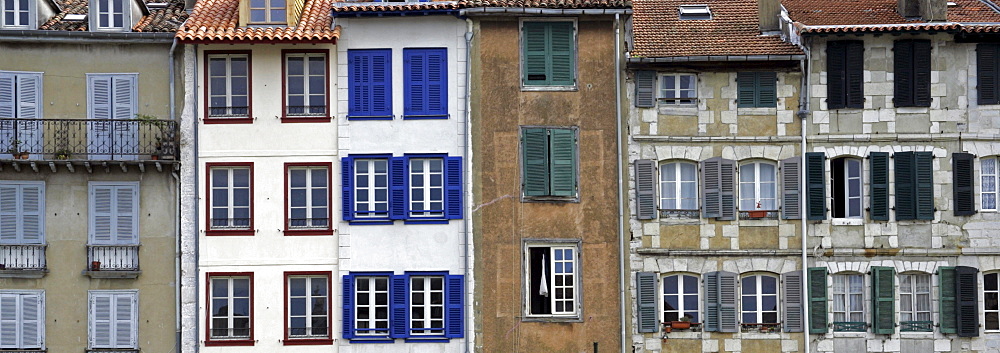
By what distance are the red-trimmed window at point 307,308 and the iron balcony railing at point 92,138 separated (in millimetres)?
4703

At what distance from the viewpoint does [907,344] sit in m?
36.7

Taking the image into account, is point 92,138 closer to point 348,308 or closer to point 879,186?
point 348,308

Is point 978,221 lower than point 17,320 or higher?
higher

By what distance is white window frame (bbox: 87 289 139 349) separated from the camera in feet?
120

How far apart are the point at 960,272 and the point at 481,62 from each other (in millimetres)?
13767

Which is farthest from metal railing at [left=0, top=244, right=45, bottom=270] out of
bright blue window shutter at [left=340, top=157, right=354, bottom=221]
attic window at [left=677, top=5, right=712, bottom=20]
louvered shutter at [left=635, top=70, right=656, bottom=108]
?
attic window at [left=677, top=5, right=712, bottom=20]

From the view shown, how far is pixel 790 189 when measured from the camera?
36969 mm

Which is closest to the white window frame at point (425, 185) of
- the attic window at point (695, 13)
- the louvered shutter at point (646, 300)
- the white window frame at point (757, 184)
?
the louvered shutter at point (646, 300)

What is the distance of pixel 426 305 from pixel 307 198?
13.9ft

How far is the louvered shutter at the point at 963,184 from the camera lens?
3688cm

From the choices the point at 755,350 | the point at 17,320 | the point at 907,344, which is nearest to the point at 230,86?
the point at 17,320

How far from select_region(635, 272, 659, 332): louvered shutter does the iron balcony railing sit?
501 inches

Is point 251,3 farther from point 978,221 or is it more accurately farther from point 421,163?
point 978,221

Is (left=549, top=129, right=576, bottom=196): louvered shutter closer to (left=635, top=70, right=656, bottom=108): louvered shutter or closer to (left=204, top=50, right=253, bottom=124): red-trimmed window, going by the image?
(left=635, top=70, right=656, bottom=108): louvered shutter
